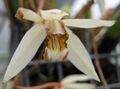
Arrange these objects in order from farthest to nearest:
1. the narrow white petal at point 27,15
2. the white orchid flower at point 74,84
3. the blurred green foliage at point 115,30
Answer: the blurred green foliage at point 115,30 < the white orchid flower at point 74,84 < the narrow white petal at point 27,15

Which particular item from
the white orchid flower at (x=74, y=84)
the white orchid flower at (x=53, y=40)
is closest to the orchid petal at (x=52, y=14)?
the white orchid flower at (x=53, y=40)

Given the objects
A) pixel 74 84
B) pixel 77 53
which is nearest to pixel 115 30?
pixel 74 84

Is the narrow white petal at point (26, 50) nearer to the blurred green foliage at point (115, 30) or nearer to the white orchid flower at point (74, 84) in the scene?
the white orchid flower at point (74, 84)

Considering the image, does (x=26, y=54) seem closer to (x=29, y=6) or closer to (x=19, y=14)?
(x=19, y=14)

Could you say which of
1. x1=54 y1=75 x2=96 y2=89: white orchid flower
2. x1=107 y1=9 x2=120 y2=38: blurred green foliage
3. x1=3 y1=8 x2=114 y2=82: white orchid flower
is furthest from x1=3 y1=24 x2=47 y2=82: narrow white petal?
x1=107 y1=9 x2=120 y2=38: blurred green foliage

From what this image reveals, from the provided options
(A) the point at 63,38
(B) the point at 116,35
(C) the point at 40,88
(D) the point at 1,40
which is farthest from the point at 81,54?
(D) the point at 1,40

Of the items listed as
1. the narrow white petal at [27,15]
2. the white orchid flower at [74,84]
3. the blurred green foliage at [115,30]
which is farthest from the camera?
the blurred green foliage at [115,30]

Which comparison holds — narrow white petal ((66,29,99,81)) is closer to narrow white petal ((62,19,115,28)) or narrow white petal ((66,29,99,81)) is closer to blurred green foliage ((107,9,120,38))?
narrow white petal ((62,19,115,28))
